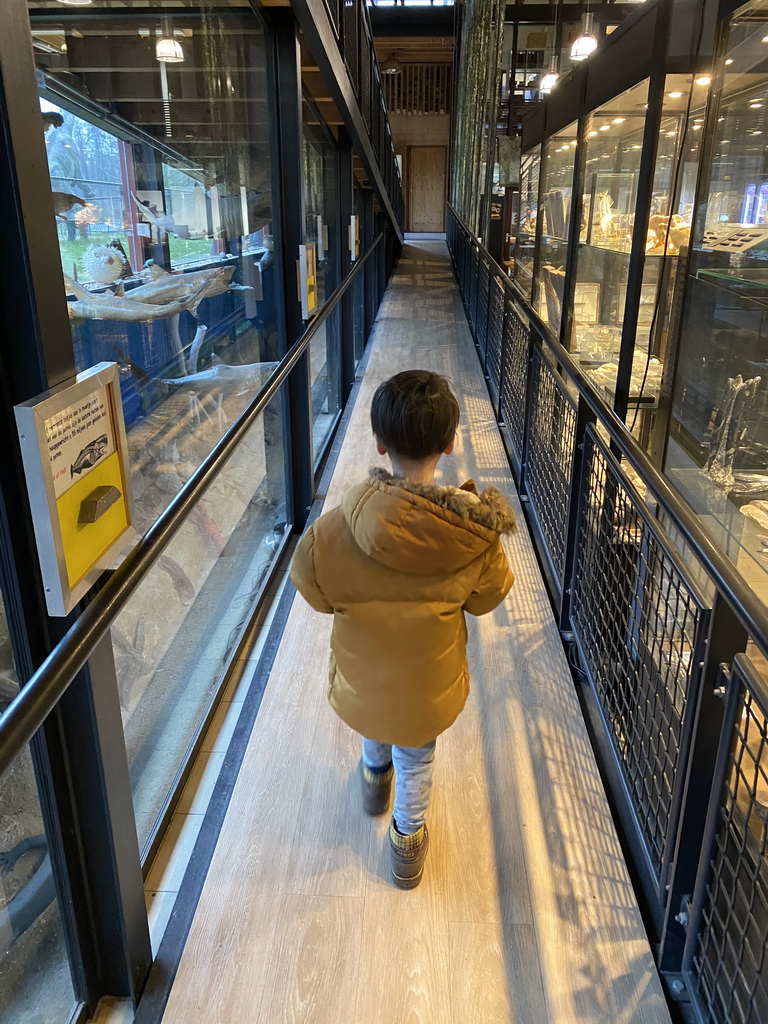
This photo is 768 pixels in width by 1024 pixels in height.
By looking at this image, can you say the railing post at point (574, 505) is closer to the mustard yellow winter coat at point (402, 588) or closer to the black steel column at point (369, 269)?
the mustard yellow winter coat at point (402, 588)

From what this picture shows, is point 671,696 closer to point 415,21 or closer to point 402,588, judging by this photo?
point 402,588

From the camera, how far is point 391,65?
17.9 m

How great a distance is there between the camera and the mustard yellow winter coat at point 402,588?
1.32 meters

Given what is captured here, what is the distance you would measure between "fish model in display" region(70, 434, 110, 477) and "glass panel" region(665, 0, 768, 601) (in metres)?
1.49

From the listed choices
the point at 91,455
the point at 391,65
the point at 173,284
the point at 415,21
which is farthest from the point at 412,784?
the point at 391,65

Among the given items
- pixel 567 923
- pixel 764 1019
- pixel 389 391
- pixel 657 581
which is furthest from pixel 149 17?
pixel 764 1019

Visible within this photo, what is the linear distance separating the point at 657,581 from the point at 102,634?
1217 millimetres

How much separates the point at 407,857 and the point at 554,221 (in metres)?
2.90

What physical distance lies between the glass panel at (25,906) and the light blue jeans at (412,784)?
0.64 meters

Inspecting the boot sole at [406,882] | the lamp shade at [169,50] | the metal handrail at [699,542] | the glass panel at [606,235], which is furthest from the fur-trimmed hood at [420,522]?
the lamp shade at [169,50]

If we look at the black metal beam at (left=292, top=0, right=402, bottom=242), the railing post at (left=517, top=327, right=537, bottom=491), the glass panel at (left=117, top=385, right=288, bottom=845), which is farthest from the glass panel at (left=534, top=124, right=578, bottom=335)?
the glass panel at (left=117, top=385, right=288, bottom=845)

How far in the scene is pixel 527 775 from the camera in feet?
6.33

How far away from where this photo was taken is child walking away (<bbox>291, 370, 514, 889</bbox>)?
1.33m

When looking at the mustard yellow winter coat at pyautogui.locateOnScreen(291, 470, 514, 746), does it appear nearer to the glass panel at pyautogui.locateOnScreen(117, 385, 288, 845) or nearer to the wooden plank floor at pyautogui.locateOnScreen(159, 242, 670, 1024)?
the wooden plank floor at pyautogui.locateOnScreen(159, 242, 670, 1024)
